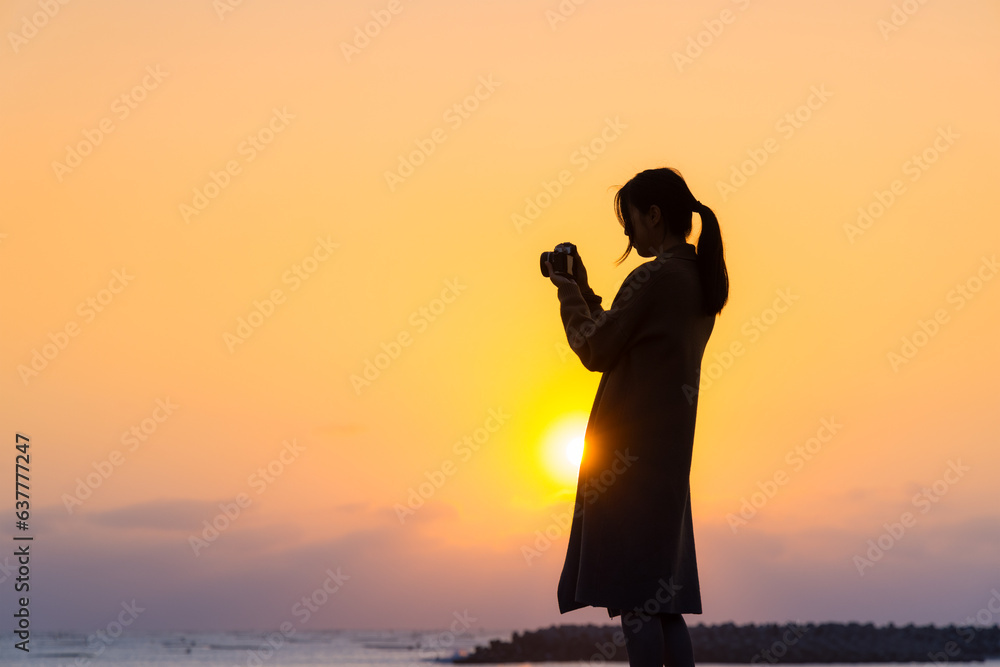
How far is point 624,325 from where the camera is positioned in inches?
103

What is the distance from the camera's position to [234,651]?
30.8 m

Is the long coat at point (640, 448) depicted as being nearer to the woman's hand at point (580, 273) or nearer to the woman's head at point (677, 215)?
the woman's head at point (677, 215)

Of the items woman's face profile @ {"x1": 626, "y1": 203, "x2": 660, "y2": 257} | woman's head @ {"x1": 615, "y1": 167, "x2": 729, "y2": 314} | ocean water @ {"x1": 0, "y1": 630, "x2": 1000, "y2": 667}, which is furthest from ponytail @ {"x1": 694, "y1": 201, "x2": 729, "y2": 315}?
ocean water @ {"x1": 0, "y1": 630, "x2": 1000, "y2": 667}

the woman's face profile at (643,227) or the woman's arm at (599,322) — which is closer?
the woman's arm at (599,322)

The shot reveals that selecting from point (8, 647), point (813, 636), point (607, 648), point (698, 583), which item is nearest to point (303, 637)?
point (8, 647)

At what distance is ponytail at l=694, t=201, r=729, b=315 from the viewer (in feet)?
8.83

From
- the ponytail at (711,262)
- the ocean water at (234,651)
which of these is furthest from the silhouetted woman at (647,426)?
the ocean water at (234,651)

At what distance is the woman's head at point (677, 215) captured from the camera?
106 inches

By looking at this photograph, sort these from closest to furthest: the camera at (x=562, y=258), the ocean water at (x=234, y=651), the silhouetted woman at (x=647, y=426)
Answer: the silhouetted woman at (x=647, y=426)
the camera at (x=562, y=258)
the ocean water at (x=234, y=651)

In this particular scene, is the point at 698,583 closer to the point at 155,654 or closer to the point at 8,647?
the point at 155,654

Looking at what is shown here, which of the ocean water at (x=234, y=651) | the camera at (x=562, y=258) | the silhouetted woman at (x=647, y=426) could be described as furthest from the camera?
the ocean water at (x=234, y=651)

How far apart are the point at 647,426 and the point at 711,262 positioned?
467mm

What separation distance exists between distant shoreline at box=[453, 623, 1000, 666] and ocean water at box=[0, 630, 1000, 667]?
4.27 feet

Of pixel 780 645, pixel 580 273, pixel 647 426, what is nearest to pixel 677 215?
pixel 580 273
